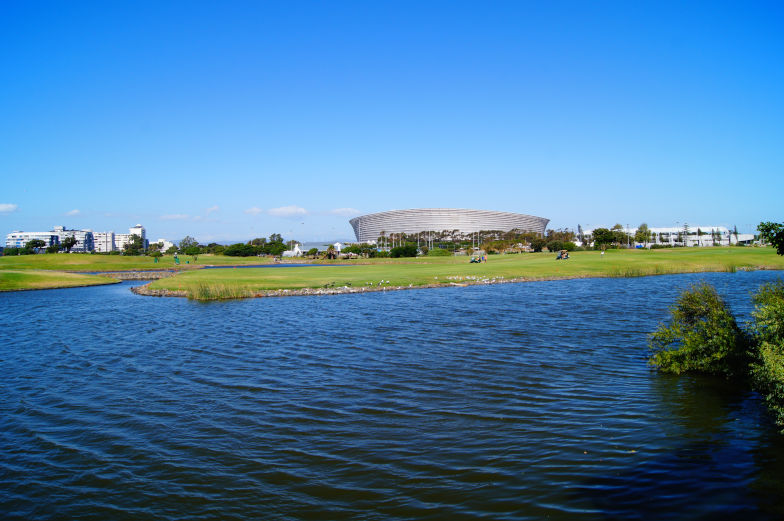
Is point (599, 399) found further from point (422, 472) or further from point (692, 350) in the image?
point (422, 472)

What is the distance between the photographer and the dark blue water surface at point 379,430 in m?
8.22

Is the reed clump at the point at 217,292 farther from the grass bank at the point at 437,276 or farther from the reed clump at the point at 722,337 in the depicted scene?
the reed clump at the point at 722,337

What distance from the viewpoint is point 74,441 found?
11117mm

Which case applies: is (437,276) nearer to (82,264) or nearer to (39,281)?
(39,281)

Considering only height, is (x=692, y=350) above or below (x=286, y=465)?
above

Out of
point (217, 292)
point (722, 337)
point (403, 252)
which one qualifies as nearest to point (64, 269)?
point (217, 292)

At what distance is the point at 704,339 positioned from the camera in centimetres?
1450

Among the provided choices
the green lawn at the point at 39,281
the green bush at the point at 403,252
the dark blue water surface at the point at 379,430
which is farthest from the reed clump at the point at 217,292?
the green bush at the point at 403,252

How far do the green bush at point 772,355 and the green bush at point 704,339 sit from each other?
33.2 inches

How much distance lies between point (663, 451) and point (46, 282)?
62236mm

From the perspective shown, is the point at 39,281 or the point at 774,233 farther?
the point at 39,281

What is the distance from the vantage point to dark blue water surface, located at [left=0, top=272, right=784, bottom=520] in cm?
822

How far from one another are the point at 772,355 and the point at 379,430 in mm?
8227

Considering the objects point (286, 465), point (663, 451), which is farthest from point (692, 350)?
point (286, 465)
